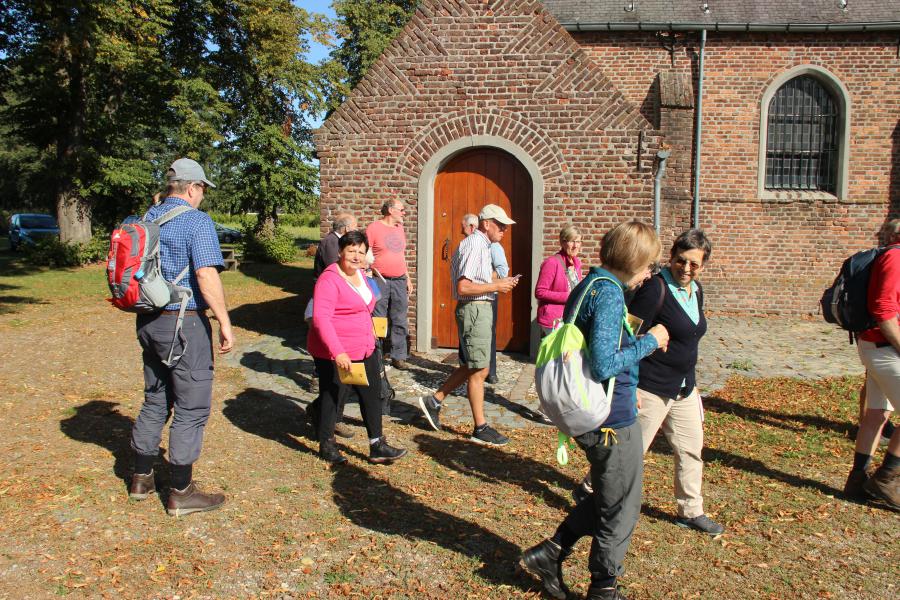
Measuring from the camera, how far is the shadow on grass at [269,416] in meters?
5.88

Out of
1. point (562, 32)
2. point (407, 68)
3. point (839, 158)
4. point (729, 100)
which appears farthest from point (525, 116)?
point (839, 158)

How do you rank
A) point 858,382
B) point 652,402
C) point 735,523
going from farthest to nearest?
point 858,382
point 735,523
point 652,402

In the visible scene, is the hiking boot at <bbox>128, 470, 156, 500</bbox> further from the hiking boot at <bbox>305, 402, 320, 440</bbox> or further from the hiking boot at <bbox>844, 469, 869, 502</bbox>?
the hiking boot at <bbox>844, 469, 869, 502</bbox>

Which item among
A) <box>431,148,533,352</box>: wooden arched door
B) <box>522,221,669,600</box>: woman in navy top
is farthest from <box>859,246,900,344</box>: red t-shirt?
<box>431,148,533,352</box>: wooden arched door

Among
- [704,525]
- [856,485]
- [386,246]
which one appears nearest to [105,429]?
[386,246]

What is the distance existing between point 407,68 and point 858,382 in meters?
6.75

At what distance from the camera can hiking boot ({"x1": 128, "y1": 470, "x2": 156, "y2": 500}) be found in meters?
4.38

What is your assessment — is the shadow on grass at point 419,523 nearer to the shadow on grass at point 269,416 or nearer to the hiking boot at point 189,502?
the hiking boot at point 189,502

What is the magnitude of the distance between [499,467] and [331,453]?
4.12 feet

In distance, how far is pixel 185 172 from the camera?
4227 mm

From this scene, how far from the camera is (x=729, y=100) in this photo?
45.3 ft

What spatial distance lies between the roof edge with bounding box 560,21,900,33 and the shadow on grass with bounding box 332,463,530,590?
11.6 metres

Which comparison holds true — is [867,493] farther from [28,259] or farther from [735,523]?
[28,259]

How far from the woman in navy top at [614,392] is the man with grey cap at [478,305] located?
239cm
